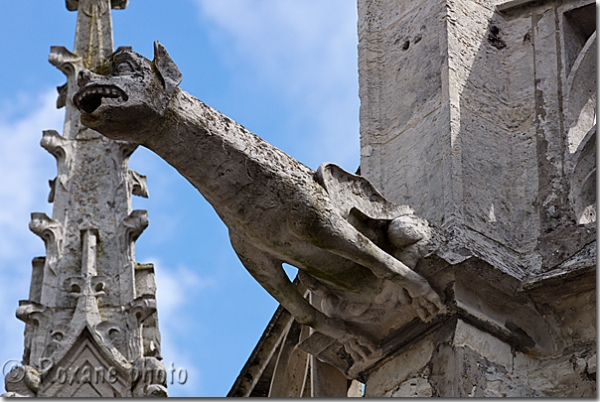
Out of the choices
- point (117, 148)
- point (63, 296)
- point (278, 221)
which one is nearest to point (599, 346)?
point (278, 221)

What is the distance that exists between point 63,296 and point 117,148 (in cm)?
124

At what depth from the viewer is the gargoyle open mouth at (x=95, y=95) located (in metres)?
6.95

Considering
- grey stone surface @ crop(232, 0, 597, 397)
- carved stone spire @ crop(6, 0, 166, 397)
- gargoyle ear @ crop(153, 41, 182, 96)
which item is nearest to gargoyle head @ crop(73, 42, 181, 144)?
gargoyle ear @ crop(153, 41, 182, 96)

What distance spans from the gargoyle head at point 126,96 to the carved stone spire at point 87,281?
1752 mm

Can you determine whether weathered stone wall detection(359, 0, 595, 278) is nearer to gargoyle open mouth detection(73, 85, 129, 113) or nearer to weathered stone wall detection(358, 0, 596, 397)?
weathered stone wall detection(358, 0, 596, 397)

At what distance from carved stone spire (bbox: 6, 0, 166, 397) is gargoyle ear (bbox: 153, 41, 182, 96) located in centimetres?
169

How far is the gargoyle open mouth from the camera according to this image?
695cm

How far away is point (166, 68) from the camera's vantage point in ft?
23.4

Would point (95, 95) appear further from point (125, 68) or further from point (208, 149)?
point (208, 149)

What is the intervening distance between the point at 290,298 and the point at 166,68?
118 centimetres

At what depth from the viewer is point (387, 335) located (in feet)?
25.7

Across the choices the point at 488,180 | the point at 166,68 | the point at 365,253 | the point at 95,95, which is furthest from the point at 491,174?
the point at 95,95

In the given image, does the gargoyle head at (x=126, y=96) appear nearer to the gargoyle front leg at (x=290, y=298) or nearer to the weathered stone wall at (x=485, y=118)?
the gargoyle front leg at (x=290, y=298)

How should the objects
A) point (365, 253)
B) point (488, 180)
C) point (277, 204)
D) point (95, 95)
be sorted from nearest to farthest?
point (95, 95) < point (277, 204) < point (365, 253) < point (488, 180)
